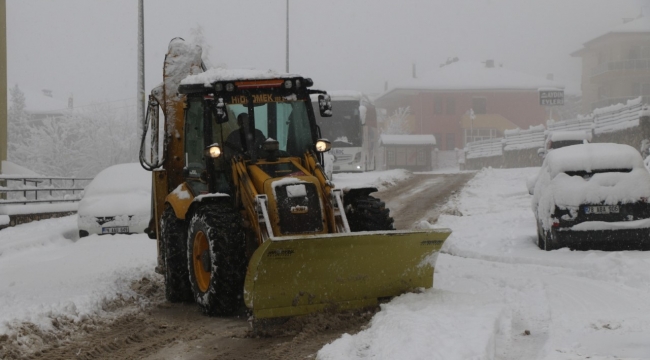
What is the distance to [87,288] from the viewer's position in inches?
354

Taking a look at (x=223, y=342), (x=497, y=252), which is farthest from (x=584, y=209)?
(x=223, y=342)

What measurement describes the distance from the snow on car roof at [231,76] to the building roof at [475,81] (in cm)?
6656

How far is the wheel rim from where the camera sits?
8.05 m

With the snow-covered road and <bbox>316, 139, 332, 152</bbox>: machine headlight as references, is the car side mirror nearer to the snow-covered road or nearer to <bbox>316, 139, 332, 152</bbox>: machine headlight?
<bbox>316, 139, 332, 152</bbox>: machine headlight

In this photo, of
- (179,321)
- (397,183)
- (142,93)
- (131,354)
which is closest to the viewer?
(131,354)

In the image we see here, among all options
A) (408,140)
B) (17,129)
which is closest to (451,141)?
(408,140)

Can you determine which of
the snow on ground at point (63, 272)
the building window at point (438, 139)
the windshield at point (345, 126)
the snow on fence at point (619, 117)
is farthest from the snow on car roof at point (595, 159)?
the building window at point (438, 139)

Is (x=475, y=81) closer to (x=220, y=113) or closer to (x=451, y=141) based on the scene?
(x=451, y=141)

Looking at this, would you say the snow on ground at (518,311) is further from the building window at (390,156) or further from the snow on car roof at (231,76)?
the building window at (390,156)

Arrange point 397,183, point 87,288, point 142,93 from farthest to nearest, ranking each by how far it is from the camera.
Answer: point 397,183 → point 142,93 → point 87,288

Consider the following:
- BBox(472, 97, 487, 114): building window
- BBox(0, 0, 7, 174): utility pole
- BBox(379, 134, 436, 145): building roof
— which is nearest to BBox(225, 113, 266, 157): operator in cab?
BBox(0, 0, 7, 174): utility pole

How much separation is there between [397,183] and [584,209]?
60.1 ft

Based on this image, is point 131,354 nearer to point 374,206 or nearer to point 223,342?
point 223,342

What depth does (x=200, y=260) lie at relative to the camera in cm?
823
